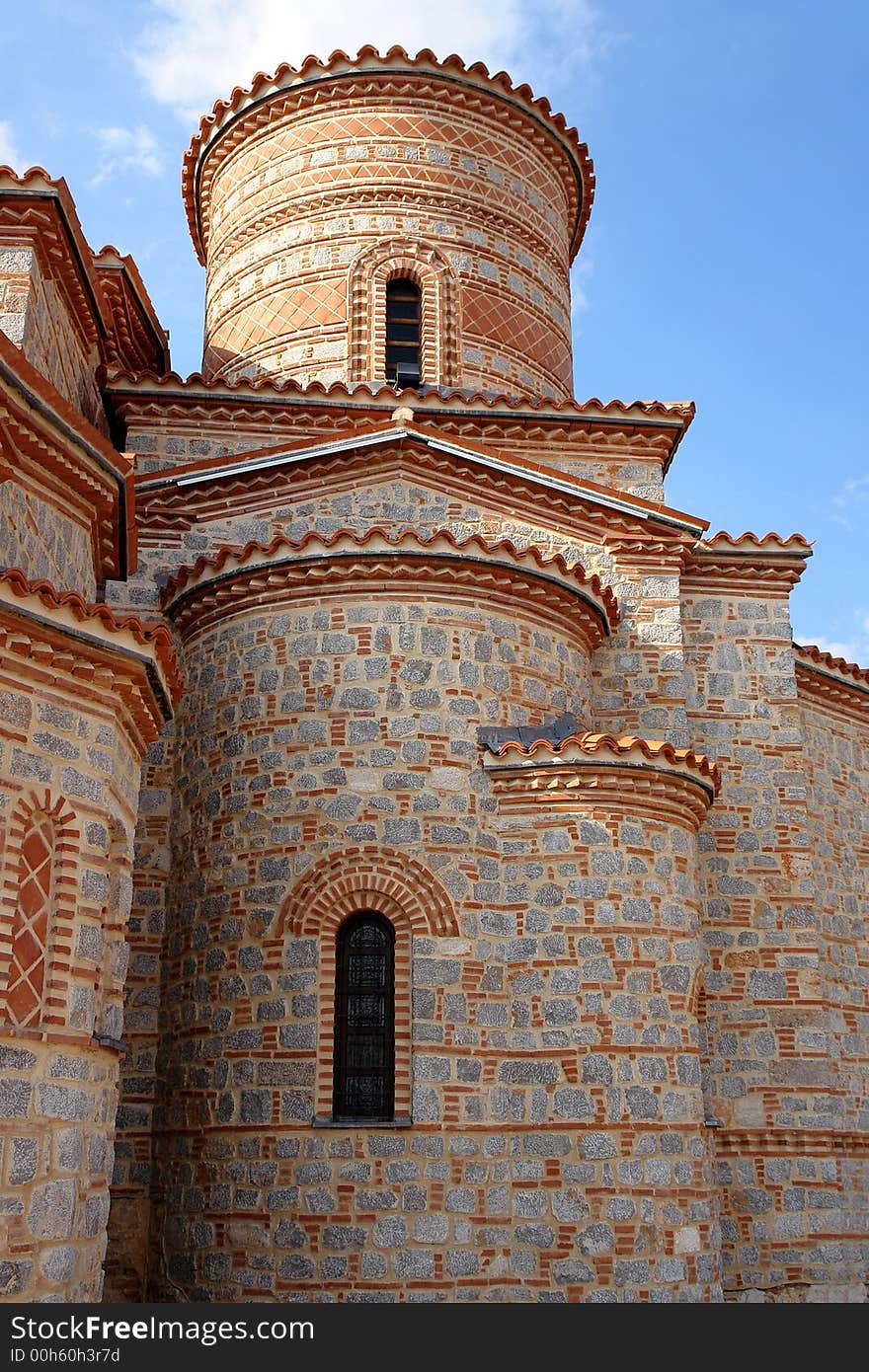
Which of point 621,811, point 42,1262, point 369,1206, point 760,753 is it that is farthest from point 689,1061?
point 42,1262

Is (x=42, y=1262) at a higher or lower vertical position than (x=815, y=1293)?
higher

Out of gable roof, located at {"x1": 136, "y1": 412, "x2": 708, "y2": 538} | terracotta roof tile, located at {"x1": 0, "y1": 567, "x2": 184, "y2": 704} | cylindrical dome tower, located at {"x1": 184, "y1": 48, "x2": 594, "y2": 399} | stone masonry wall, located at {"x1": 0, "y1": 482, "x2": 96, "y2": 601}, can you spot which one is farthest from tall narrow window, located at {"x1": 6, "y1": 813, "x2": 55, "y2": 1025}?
cylindrical dome tower, located at {"x1": 184, "y1": 48, "x2": 594, "y2": 399}

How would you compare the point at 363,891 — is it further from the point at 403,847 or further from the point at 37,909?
the point at 37,909

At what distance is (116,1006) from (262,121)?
9904 millimetres

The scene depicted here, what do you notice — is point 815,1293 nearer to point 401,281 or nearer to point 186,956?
point 186,956

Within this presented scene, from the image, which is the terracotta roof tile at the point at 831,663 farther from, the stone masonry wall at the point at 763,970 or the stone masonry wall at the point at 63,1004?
the stone masonry wall at the point at 63,1004

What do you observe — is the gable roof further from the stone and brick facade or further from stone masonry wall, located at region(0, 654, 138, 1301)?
stone masonry wall, located at region(0, 654, 138, 1301)

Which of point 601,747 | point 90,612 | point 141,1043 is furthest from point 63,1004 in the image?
point 601,747

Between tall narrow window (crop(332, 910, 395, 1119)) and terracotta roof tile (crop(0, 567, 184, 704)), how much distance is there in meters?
2.30

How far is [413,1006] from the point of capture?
7.45 meters

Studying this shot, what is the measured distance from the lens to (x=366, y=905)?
7.71 metres

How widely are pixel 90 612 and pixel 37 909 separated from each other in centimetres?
126

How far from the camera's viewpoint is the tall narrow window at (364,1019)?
7.45 meters

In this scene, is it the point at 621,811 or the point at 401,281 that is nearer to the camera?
the point at 621,811
